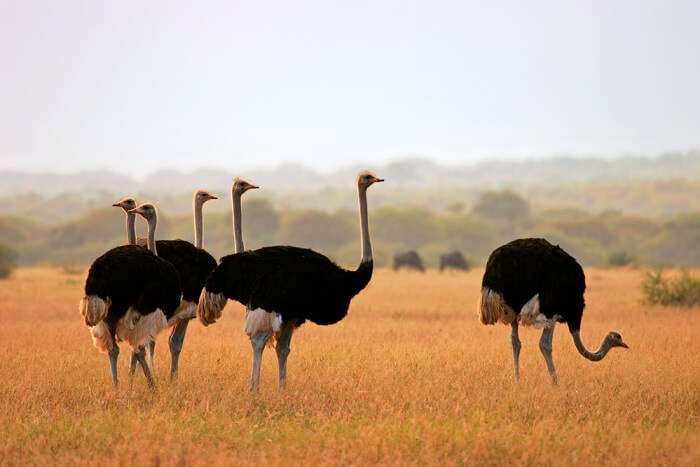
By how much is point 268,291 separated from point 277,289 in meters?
0.08

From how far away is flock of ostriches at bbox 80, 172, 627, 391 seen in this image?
9477 mm

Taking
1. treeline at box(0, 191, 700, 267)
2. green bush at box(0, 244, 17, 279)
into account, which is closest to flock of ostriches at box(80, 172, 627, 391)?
green bush at box(0, 244, 17, 279)

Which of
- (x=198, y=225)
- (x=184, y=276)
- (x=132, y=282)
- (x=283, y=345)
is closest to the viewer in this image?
(x=132, y=282)

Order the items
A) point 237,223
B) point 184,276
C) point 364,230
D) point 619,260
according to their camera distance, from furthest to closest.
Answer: point 619,260 → point 237,223 → point 184,276 → point 364,230

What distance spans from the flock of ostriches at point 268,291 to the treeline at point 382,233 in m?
63.6

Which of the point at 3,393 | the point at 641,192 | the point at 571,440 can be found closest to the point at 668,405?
the point at 571,440

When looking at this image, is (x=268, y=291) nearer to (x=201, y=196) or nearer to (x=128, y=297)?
(x=128, y=297)

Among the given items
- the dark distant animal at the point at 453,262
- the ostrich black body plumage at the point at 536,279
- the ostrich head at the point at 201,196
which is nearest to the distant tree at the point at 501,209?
the dark distant animal at the point at 453,262

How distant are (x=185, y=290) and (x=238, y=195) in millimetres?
1228

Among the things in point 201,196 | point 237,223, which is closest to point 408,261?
point 201,196

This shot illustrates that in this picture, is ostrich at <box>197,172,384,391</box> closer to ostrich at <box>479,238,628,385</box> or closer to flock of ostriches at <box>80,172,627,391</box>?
flock of ostriches at <box>80,172,627,391</box>

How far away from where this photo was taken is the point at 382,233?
82.6m

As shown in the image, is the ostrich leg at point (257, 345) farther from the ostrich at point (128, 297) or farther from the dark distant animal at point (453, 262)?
the dark distant animal at point (453, 262)

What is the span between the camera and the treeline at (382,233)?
251 ft
